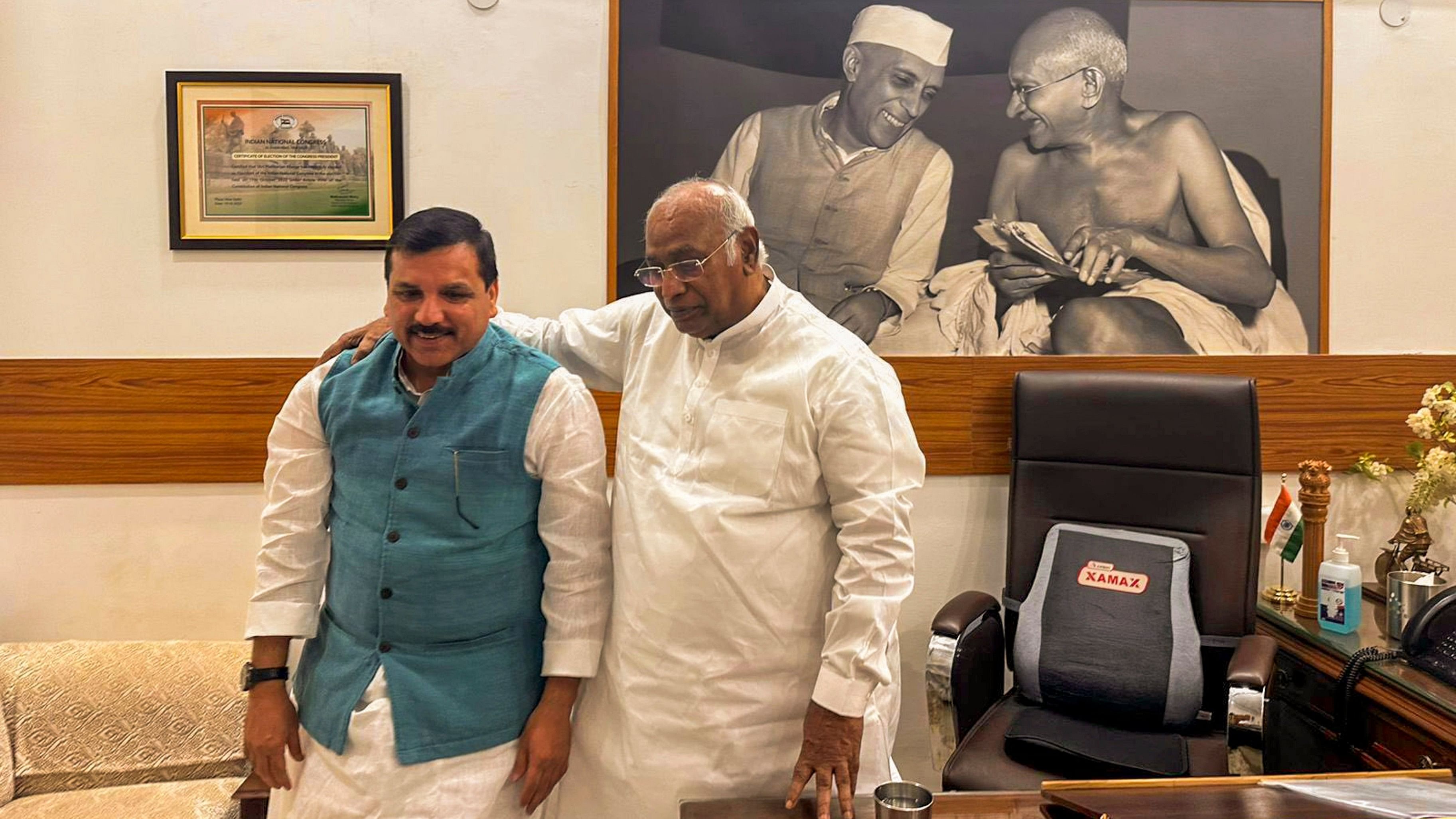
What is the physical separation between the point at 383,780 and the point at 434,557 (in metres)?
0.35

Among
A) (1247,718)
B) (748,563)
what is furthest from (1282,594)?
(748,563)

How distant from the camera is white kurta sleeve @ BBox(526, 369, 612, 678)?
1630mm

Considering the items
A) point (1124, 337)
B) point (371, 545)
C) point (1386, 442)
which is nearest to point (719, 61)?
point (1124, 337)

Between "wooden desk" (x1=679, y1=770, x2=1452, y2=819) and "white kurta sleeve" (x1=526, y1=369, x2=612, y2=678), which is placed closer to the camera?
"wooden desk" (x1=679, y1=770, x2=1452, y2=819)

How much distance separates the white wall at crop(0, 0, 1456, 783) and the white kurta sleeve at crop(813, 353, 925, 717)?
113 centimetres

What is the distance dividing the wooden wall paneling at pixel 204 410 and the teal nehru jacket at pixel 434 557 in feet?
3.23

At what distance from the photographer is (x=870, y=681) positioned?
5.13 ft

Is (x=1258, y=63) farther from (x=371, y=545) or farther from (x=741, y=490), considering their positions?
(x=371, y=545)

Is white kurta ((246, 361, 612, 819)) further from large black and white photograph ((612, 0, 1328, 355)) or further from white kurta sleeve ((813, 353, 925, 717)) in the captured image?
large black and white photograph ((612, 0, 1328, 355))

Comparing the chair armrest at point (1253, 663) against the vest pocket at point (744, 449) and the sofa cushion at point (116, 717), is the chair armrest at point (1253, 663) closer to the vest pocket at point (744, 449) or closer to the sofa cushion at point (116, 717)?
the vest pocket at point (744, 449)

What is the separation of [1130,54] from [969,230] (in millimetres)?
633

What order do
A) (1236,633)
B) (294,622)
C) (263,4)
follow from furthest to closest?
(263,4)
(1236,633)
(294,622)

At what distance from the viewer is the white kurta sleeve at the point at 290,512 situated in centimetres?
165

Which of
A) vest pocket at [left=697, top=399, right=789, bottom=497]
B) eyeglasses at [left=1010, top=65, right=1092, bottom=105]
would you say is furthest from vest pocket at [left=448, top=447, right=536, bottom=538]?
eyeglasses at [left=1010, top=65, right=1092, bottom=105]
